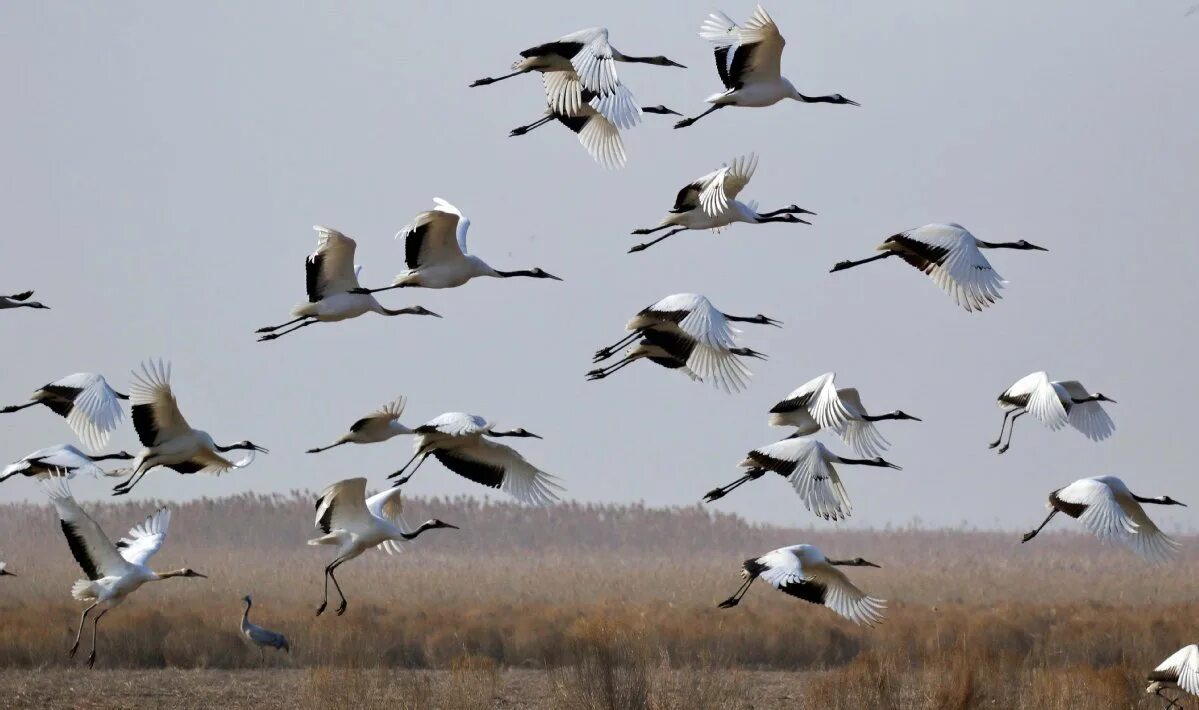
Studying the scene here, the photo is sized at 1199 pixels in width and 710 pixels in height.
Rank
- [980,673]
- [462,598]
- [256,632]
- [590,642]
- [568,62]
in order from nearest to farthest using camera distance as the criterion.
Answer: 1. [568,62]
2. [590,642]
3. [980,673]
4. [256,632]
5. [462,598]

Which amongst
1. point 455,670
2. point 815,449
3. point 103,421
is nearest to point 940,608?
point 455,670

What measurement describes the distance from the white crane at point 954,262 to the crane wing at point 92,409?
238 inches

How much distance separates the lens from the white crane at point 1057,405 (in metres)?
12.6

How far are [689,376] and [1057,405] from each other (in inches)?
112

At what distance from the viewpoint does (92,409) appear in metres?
12.5

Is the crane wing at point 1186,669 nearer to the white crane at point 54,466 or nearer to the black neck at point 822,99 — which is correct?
the black neck at point 822,99

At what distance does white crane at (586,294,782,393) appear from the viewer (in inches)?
448

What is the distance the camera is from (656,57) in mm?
14836

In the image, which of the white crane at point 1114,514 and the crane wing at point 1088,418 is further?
the crane wing at point 1088,418

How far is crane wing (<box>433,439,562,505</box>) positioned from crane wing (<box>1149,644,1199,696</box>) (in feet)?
17.1

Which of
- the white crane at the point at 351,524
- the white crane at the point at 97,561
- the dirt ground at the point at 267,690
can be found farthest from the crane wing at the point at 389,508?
the white crane at the point at 97,561

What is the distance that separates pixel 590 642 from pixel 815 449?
3.28m

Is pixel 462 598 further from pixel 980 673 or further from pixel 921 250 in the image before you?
pixel 921 250

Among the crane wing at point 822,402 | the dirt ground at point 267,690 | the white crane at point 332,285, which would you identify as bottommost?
the dirt ground at point 267,690
